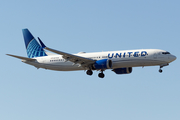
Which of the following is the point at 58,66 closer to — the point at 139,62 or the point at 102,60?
the point at 102,60

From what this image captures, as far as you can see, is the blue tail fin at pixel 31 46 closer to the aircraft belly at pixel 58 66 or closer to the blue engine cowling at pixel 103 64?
the aircraft belly at pixel 58 66

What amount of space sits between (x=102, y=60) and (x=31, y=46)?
16655 millimetres

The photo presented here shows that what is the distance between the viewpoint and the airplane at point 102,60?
53406mm

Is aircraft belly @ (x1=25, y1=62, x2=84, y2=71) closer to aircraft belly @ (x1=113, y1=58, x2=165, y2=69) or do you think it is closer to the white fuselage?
the white fuselage

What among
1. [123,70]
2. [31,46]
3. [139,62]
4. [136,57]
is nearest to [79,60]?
[123,70]

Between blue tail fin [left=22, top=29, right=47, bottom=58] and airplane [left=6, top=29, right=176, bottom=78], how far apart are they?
934 millimetres

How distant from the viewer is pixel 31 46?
6462 centimetres

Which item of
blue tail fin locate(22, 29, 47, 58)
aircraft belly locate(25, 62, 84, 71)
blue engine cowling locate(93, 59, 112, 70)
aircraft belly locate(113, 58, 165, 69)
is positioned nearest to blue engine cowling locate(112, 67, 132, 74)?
aircraft belly locate(113, 58, 165, 69)

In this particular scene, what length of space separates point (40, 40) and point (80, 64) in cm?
1074

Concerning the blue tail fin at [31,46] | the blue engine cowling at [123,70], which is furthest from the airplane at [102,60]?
the blue tail fin at [31,46]

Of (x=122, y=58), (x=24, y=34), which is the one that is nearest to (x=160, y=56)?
→ (x=122, y=58)

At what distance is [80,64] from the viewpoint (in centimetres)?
5612

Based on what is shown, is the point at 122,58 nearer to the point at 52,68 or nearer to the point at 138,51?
the point at 138,51

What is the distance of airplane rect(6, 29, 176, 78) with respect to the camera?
53.4 m
